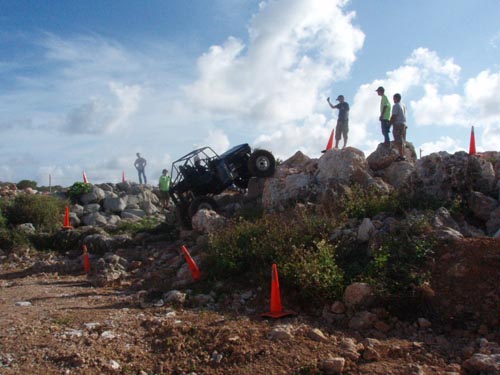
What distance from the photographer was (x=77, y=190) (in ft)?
60.6

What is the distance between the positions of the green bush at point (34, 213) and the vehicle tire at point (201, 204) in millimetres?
5160

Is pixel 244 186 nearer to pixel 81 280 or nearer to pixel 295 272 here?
pixel 81 280

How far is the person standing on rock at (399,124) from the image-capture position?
1125 centimetres

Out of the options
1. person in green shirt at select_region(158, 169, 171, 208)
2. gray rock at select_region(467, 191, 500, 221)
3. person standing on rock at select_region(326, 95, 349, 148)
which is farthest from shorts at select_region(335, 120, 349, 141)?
person in green shirt at select_region(158, 169, 171, 208)

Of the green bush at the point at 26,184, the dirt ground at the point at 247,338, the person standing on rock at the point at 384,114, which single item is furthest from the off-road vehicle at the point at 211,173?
the green bush at the point at 26,184

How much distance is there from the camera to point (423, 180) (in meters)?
9.12

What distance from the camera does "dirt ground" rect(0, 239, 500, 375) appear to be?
13.7 ft

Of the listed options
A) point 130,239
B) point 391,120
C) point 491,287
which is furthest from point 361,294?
point 130,239

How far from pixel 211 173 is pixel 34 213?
241 inches

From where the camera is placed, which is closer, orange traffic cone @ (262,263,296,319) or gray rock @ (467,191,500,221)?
orange traffic cone @ (262,263,296,319)

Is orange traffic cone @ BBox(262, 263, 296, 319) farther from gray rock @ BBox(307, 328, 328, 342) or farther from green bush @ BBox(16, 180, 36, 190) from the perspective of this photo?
green bush @ BBox(16, 180, 36, 190)

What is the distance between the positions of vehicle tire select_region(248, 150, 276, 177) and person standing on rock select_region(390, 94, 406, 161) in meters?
3.22

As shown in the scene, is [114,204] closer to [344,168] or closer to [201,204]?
[201,204]

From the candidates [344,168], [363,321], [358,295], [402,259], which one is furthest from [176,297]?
[344,168]
